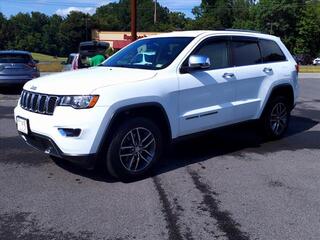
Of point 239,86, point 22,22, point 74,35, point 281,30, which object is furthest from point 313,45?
point 239,86

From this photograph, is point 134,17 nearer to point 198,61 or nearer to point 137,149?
point 198,61

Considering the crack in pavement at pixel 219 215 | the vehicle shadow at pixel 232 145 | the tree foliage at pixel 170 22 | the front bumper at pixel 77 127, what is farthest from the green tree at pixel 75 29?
the crack in pavement at pixel 219 215

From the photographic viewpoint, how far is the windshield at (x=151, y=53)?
6414mm

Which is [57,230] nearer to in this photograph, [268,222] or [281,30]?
[268,222]

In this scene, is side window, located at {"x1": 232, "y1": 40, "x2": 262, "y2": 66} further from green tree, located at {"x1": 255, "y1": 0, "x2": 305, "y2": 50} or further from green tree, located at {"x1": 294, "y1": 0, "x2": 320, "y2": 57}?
green tree, located at {"x1": 294, "y1": 0, "x2": 320, "y2": 57}

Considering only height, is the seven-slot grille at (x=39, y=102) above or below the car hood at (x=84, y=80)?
below

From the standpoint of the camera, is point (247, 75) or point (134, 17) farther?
point (134, 17)

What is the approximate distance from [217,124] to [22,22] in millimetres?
141349

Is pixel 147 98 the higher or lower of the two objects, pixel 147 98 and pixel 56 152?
the higher

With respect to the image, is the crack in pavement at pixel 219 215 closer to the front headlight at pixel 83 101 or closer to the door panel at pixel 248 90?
the front headlight at pixel 83 101

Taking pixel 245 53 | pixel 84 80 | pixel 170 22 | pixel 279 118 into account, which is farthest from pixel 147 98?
pixel 170 22

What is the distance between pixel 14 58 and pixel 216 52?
10372 millimetres

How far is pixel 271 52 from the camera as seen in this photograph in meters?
8.03

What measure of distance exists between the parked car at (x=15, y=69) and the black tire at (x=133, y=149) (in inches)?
407
